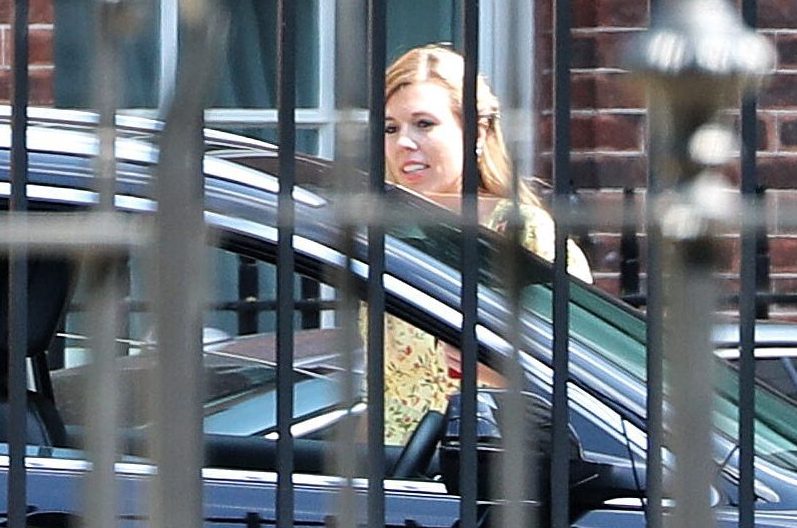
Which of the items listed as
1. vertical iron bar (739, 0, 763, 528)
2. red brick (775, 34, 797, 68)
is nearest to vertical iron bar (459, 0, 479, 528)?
vertical iron bar (739, 0, 763, 528)

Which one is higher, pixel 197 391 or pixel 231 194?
pixel 231 194

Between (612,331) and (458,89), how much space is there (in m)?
0.52

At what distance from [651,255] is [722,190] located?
0.55m

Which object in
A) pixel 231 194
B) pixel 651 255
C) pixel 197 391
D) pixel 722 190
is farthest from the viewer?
pixel 231 194

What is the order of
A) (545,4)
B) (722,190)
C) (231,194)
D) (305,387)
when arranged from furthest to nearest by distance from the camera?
(545,4) < (305,387) < (231,194) < (722,190)

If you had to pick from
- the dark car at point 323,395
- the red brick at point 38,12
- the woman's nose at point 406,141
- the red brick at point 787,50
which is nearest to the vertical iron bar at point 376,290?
the dark car at point 323,395

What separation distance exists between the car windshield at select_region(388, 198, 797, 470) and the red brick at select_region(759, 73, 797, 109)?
9.06 feet

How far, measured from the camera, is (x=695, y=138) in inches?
56.4

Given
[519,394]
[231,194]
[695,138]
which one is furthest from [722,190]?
[231,194]

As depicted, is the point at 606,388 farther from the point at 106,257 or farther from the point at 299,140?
the point at 299,140

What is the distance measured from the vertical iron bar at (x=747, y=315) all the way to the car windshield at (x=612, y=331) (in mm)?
306

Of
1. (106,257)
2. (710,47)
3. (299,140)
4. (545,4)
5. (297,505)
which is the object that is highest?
(545,4)

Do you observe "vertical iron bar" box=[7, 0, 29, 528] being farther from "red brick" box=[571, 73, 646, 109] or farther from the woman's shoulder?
"red brick" box=[571, 73, 646, 109]

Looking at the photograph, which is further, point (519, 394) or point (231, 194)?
point (231, 194)
